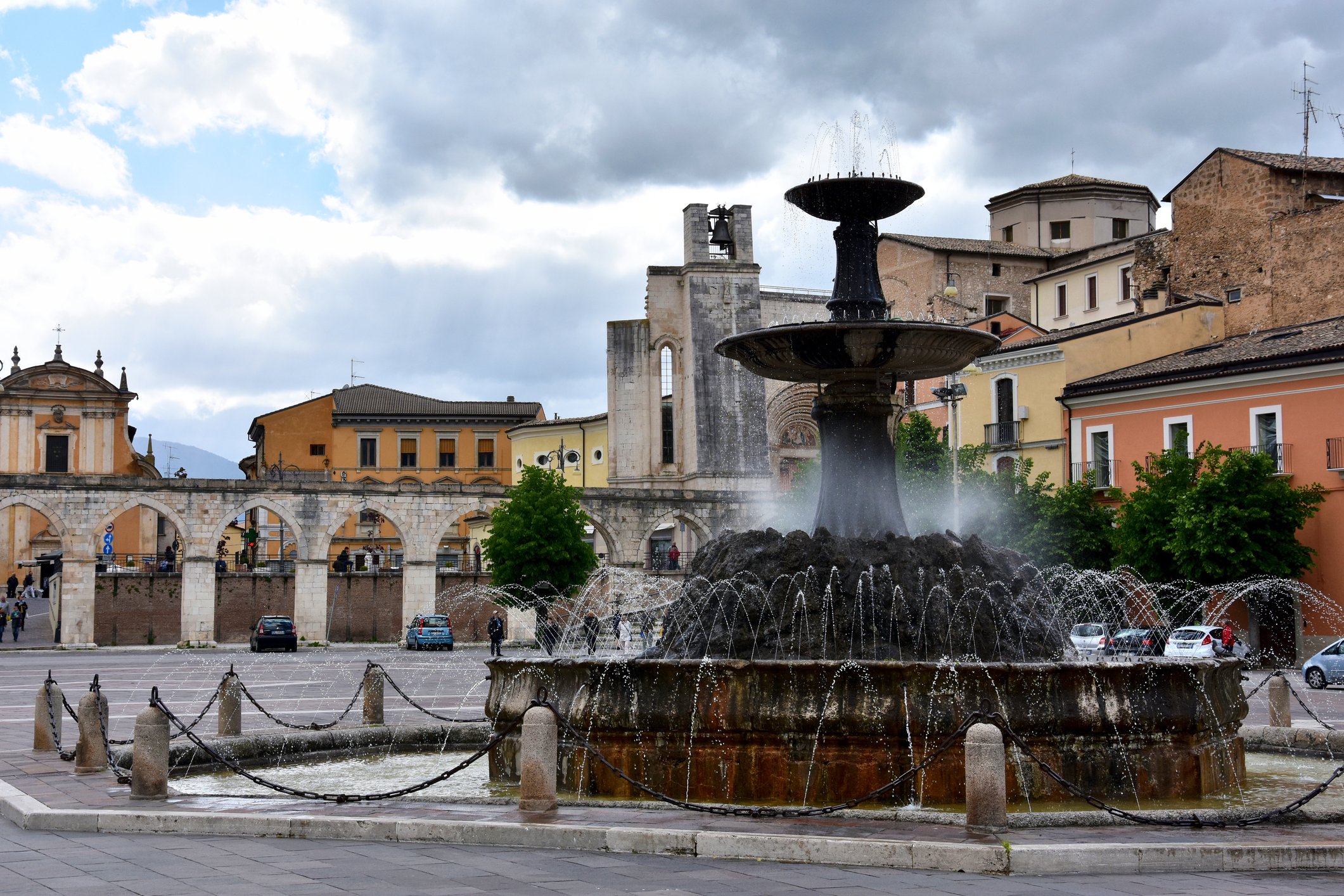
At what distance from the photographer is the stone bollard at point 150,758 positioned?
9820 millimetres

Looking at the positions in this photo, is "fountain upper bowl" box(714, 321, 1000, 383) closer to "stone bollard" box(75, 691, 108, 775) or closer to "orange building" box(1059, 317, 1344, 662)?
"stone bollard" box(75, 691, 108, 775)

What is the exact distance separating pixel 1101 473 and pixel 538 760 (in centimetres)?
3228

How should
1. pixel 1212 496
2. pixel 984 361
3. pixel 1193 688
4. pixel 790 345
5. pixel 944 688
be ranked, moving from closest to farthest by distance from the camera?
pixel 944 688
pixel 1193 688
pixel 790 345
pixel 1212 496
pixel 984 361

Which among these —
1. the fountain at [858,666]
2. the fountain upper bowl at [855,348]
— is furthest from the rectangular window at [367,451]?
the fountain upper bowl at [855,348]

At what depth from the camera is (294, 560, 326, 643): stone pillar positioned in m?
44.8

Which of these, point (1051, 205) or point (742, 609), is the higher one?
point (1051, 205)

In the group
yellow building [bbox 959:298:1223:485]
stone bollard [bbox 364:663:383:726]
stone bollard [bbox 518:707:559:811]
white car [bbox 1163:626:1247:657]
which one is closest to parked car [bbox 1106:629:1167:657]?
white car [bbox 1163:626:1247:657]

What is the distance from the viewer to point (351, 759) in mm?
13477

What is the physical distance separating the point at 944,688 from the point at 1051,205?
5084 centimetres

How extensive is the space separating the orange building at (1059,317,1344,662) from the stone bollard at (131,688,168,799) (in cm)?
2737

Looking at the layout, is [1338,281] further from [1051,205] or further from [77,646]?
[77,646]

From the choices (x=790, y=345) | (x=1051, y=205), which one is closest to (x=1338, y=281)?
(x=1051, y=205)

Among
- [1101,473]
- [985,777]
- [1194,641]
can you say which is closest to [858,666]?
[985,777]

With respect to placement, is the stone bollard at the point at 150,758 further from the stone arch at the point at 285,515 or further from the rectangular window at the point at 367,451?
the rectangular window at the point at 367,451
